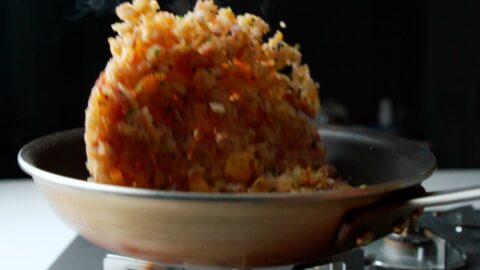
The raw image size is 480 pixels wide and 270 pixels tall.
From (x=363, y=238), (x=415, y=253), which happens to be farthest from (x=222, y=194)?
(x=415, y=253)

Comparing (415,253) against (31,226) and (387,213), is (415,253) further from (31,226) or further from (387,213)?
(31,226)

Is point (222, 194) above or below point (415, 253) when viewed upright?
above

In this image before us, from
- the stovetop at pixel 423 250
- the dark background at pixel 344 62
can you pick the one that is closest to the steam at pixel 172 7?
the dark background at pixel 344 62

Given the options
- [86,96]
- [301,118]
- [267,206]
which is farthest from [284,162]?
[86,96]

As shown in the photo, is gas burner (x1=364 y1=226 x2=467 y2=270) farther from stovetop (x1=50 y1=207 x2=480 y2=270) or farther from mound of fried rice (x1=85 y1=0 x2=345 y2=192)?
mound of fried rice (x1=85 y1=0 x2=345 y2=192)

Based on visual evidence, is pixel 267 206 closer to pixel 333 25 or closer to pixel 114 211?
pixel 114 211

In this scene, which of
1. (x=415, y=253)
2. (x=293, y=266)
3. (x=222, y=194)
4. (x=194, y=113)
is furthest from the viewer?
(x=415, y=253)
